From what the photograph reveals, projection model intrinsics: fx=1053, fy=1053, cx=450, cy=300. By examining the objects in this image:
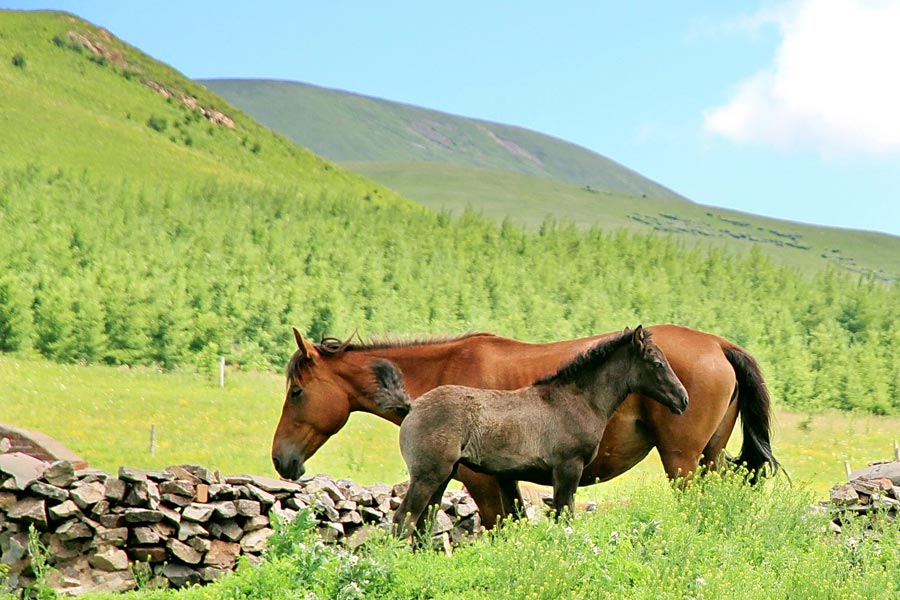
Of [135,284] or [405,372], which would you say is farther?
[135,284]

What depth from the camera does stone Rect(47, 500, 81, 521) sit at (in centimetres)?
1155

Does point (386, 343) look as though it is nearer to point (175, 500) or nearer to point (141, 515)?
point (175, 500)

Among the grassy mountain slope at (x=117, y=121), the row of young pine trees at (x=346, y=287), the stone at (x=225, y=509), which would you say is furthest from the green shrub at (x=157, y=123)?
the stone at (x=225, y=509)

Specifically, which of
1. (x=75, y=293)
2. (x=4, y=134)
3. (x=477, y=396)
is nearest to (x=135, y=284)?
(x=75, y=293)

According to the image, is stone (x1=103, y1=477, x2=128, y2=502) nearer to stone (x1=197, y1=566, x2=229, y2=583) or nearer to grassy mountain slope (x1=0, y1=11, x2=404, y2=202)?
stone (x1=197, y1=566, x2=229, y2=583)

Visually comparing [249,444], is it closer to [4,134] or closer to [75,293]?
[75,293]

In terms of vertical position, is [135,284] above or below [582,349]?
below

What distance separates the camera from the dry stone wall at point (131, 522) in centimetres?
1152

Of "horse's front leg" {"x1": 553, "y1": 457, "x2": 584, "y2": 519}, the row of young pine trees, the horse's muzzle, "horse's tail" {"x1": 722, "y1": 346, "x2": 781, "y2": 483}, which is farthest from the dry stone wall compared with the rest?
the row of young pine trees

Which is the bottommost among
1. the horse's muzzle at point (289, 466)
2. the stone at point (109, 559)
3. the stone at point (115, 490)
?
the stone at point (109, 559)

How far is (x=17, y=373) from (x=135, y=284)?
30.1 feet

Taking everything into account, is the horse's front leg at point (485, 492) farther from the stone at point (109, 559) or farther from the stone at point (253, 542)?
the stone at point (109, 559)

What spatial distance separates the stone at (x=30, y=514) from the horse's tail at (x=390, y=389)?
13.0ft

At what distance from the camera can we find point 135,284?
46406 millimetres
